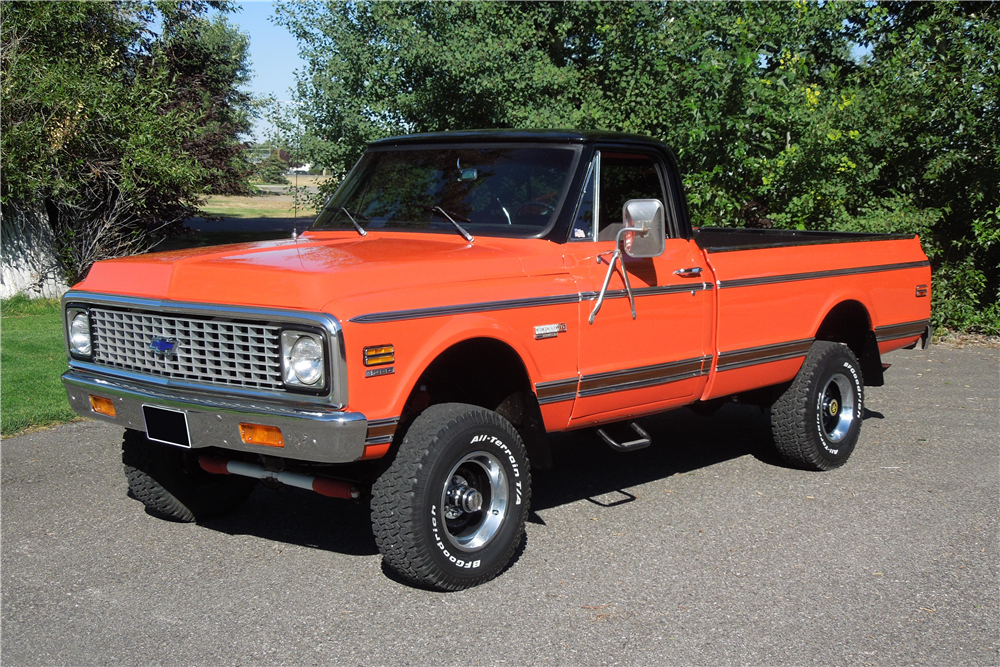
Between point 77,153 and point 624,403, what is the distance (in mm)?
10013

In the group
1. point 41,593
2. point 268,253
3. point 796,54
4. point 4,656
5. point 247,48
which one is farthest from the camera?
point 247,48

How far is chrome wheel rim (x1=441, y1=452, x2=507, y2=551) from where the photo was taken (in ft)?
14.8

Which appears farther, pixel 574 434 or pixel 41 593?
pixel 574 434

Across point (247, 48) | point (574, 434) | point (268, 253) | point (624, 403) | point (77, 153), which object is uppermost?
point (247, 48)

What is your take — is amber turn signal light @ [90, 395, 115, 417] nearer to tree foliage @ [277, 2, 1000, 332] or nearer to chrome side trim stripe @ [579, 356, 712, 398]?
chrome side trim stripe @ [579, 356, 712, 398]

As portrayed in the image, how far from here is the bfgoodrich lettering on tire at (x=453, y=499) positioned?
4.22m

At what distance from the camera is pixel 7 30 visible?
12.6 meters

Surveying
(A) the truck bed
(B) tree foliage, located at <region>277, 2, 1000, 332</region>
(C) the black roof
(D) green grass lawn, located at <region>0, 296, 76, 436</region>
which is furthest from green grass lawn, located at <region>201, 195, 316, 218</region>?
(C) the black roof

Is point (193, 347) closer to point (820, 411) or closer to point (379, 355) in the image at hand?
point (379, 355)

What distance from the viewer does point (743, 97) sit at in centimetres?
1110

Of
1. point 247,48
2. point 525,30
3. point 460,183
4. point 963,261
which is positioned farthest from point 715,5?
point 247,48

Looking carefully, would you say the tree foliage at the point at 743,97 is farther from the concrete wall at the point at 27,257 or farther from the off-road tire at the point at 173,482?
the off-road tire at the point at 173,482

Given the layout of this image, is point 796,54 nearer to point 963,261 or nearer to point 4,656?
point 963,261

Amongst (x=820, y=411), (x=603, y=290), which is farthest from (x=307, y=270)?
(x=820, y=411)
